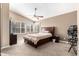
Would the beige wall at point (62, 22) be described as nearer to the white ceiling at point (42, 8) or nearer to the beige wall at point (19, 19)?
the white ceiling at point (42, 8)

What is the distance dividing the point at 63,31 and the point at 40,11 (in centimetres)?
62

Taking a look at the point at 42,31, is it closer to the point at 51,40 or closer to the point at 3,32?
the point at 51,40

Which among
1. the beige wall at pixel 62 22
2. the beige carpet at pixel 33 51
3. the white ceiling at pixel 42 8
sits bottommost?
the beige carpet at pixel 33 51

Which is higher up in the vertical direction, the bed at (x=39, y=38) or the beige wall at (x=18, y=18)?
the beige wall at (x=18, y=18)

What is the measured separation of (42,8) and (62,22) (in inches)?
19.7

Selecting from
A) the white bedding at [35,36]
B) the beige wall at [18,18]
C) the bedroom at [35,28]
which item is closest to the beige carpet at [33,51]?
the bedroom at [35,28]

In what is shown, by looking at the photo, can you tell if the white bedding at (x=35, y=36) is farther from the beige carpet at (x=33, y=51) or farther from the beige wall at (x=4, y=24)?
the beige wall at (x=4, y=24)

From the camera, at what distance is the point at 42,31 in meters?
2.15

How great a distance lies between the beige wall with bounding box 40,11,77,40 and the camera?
203cm

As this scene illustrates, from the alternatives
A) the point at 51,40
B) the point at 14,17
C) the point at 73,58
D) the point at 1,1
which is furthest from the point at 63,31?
the point at 1,1

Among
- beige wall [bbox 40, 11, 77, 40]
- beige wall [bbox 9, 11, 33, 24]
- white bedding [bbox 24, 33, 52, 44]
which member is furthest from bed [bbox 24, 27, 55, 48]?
beige wall [bbox 9, 11, 33, 24]

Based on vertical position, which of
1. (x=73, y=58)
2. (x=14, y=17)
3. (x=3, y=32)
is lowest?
(x=73, y=58)

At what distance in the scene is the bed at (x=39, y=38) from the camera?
2078 millimetres

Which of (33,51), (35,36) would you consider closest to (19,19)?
(35,36)
